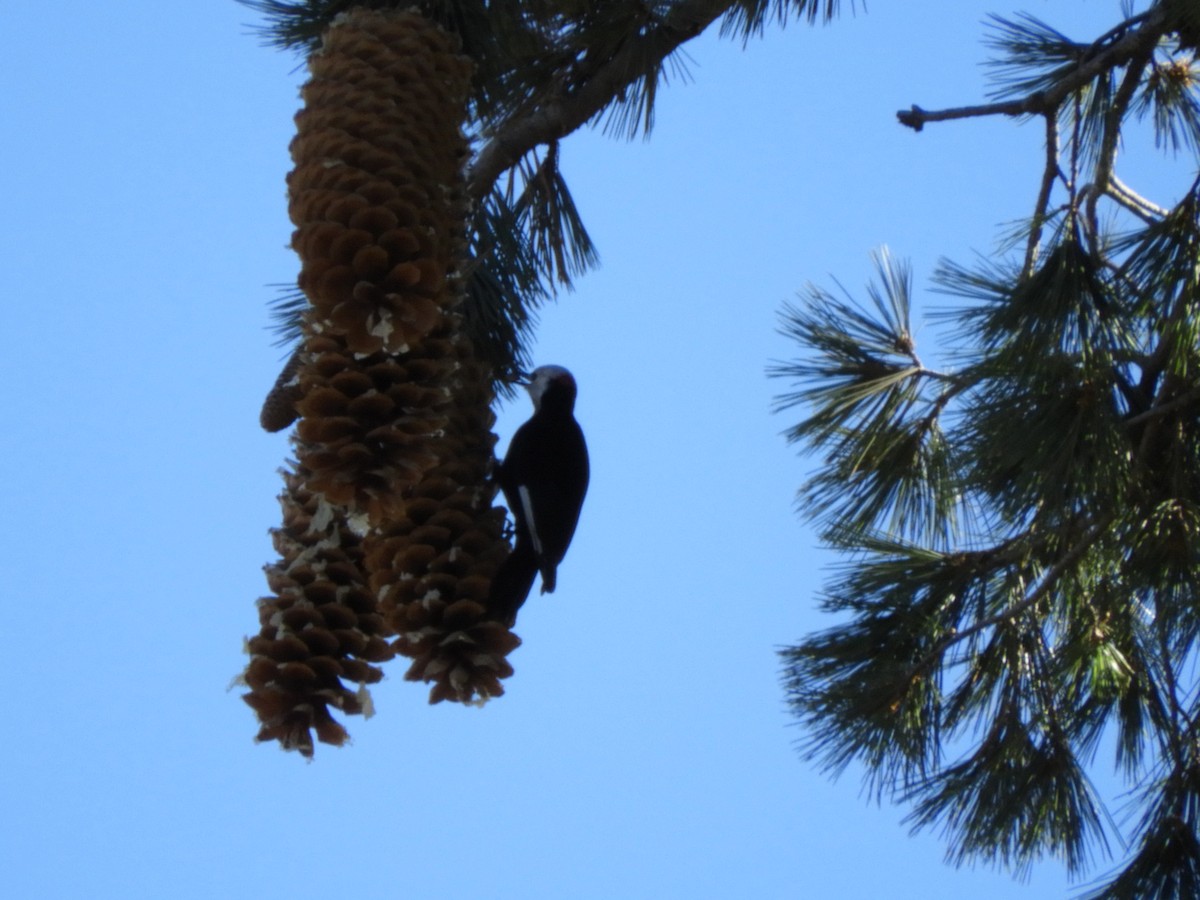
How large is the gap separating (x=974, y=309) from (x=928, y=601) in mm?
624

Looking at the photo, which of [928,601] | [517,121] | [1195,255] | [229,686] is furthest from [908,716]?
[229,686]

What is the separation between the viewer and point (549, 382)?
2.43 meters

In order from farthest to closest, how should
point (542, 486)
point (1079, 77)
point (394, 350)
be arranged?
point (1079, 77) → point (542, 486) → point (394, 350)

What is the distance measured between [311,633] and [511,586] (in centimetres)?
26

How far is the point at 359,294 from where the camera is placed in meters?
1.34

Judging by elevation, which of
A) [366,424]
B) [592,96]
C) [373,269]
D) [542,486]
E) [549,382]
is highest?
[592,96]

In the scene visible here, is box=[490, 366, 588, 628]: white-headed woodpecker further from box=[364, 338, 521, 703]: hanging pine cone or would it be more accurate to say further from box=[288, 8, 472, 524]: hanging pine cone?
box=[288, 8, 472, 524]: hanging pine cone

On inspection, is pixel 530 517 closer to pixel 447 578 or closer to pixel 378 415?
pixel 447 578

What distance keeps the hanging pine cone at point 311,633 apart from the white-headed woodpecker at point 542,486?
0.51 ft

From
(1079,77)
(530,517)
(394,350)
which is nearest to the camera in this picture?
(394,350)

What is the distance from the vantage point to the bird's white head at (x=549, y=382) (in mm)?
2395

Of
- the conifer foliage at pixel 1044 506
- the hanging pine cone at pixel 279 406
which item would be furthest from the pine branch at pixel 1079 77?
the hanging pine cone at pixel 279 406

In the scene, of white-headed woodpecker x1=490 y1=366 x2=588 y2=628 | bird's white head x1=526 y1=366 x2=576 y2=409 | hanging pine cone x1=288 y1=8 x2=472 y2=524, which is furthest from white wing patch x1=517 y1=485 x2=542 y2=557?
hanging pine cone x1=288 y1=8 x2=472 y2=524

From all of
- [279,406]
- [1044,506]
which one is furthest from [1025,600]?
[279,406]
